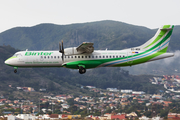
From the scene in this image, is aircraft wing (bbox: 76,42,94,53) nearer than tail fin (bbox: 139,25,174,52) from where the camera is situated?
Yes

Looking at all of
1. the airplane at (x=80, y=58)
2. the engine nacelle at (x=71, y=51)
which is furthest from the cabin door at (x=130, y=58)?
the engine nacelle at (x=71, y=51)

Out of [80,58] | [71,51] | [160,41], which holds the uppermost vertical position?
[160,41]

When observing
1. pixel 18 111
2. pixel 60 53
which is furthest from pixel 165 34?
pixel 18 111

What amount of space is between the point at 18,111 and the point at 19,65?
11259 cm

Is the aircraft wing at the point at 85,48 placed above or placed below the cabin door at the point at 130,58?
above

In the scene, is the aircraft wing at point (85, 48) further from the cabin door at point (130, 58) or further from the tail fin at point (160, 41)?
the tail fin at point (160, 41)

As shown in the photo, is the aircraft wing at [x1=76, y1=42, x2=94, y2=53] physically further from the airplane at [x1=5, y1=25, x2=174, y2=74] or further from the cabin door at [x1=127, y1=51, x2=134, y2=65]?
the cabin door at [x1=127, y1=51, x2=134, y2=65]

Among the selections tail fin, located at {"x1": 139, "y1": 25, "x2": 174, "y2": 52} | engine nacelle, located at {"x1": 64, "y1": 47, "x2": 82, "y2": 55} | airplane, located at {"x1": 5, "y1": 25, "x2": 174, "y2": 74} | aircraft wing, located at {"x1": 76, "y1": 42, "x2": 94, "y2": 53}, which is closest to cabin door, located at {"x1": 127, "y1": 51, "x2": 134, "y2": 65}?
airplane, located at {"x1": 5, "y1": 25, "x2": 174, "y2": 74}

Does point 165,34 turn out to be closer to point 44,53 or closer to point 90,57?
point 90,57

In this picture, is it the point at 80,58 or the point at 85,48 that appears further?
the point at 80,58

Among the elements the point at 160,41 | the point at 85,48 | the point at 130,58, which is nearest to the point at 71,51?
the point at 85,48

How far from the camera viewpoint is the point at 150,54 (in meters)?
47.8

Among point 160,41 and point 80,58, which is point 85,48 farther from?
point 160,41

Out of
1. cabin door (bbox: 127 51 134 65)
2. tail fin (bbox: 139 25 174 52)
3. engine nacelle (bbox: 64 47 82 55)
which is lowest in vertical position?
cabin door (bbox: 127 51 134 65)
